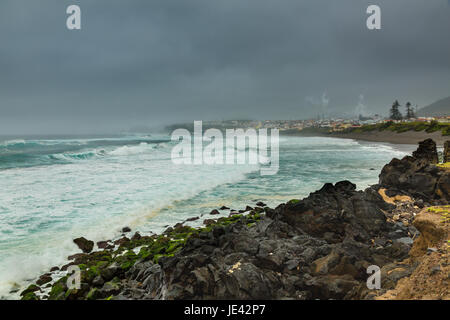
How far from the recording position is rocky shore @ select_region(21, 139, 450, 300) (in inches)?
189

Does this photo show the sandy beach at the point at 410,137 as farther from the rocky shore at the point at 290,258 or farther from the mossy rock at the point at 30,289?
the mossy rock at the point at 30,289

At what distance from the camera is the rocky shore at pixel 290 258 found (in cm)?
479

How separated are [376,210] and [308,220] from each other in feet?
7.95

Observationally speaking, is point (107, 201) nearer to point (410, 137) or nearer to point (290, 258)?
point (290, 258)

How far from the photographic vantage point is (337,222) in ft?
25.9

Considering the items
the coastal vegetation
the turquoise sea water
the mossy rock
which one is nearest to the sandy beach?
the coastal vegetation

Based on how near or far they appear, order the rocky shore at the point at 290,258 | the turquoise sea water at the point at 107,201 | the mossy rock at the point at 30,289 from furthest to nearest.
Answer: the turquoise sea water at the point at 107,201 → the mossy rock at the point at 30,289 → the rocky shore at the point at 290,258

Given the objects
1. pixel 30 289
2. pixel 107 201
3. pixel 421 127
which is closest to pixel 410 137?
pixel 421 127

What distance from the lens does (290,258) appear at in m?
6.03

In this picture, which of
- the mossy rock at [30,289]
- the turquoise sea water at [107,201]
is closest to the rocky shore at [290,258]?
the mossy rock at [30,289]

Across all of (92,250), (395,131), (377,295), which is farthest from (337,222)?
(395,131)

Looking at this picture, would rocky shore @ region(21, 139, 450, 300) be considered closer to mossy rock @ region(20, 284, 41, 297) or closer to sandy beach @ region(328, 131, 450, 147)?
mossy rock @ region(20, 284, 41, 297)

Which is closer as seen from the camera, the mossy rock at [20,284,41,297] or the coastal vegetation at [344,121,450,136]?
the mossy rock at [20,284,41,297]
